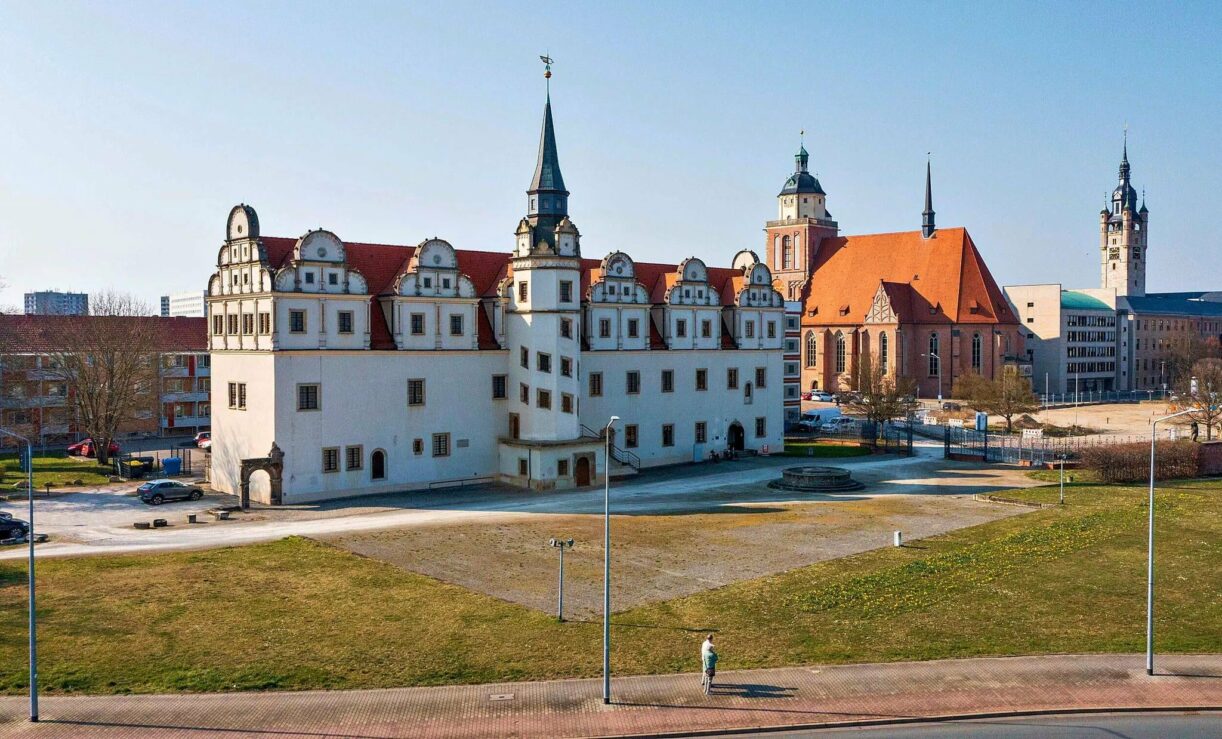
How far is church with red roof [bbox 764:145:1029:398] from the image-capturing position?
341 feet

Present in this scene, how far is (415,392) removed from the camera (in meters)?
52.2

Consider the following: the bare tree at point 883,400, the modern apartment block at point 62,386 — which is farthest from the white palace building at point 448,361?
the modern apartment block at point 62,386

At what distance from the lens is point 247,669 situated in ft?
79.4

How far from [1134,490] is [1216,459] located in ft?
33.0

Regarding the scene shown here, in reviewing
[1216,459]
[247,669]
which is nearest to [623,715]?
[247,669]

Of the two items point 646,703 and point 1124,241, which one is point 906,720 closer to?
point 646,703

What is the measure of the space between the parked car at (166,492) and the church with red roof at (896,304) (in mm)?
62592

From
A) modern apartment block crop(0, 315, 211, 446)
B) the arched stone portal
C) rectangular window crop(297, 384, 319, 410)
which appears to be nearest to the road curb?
the arched stone portal

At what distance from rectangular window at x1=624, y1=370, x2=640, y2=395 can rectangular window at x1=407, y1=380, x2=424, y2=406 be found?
13.3 metres

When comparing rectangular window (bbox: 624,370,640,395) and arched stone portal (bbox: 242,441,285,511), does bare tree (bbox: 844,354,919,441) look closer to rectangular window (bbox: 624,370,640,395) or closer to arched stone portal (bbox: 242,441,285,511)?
rectangular window (bbox: 624,370,640,395)

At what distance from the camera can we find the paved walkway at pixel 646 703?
21000mm

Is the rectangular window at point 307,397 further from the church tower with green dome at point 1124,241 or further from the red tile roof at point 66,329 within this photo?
the church tower with green dome at point 1124,241

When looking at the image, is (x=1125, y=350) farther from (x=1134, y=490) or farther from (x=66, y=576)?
(x=66, y=576)

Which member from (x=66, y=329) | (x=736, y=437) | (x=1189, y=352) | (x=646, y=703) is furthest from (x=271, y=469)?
(x=1189, y=352)
